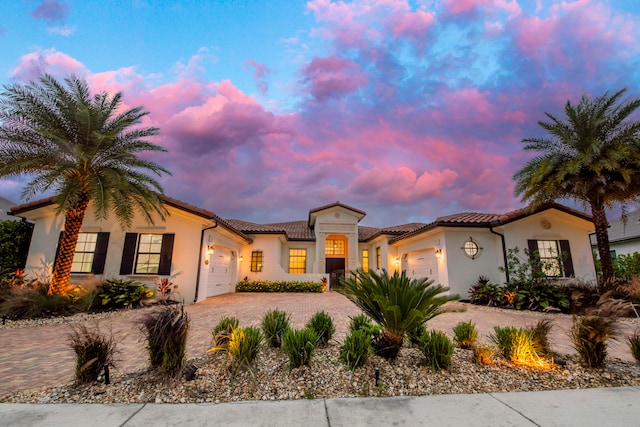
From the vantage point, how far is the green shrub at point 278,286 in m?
15.9

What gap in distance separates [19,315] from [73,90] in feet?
22.1

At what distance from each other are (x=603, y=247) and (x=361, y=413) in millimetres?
12443

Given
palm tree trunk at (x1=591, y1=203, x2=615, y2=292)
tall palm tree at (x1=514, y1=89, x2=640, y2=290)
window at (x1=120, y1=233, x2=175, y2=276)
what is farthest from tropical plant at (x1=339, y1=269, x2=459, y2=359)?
palm tree trunk at (x1=591, y1=203, x2=615, y2=292)

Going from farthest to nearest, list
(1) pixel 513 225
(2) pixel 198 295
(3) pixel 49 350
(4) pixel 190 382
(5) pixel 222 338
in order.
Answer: (1) pixel 513 225, (2) pixel 198 295, (3) pixel 49 350, (5) pixel 222 338, (4) pixel 190 382

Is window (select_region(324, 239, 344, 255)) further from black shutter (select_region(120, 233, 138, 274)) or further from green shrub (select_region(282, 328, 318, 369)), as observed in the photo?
green shrub (select_region(282, 328, 318, 369))

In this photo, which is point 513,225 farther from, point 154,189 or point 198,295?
point 154,189

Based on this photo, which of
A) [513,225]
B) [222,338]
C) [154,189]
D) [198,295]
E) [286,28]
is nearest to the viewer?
[222,338]

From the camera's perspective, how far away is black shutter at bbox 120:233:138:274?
1050 centimetres

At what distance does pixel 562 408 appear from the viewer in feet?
8.34

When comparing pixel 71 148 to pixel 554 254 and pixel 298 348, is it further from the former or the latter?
pixel 554 254

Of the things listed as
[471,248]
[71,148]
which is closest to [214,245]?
[71,148]

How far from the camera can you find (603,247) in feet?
32.2

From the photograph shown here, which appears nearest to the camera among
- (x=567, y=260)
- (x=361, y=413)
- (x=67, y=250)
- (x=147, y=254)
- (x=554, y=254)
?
(x=361, y=413)

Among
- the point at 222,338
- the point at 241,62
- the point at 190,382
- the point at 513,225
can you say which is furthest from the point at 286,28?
the point at 513,225
